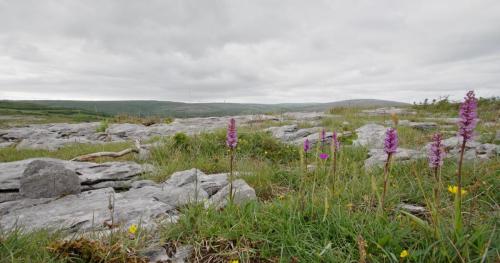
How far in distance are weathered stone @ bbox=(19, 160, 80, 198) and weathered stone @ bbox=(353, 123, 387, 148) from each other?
5.44 m

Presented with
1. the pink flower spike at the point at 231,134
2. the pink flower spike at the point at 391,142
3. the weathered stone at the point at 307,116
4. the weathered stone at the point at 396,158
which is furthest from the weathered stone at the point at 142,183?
the weathered stone at the point at 307,116

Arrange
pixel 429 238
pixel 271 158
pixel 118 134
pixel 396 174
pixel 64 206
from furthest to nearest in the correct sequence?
pixel 118 134
pixel 271 158
pixel 396 174
pixel 64 206
pixel 429 238

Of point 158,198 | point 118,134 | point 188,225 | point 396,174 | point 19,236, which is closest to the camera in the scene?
point 19,236

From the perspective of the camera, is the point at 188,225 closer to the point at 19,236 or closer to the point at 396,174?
the point at 19,236

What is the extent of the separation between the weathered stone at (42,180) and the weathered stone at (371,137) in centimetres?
544

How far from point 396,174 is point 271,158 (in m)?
2.45

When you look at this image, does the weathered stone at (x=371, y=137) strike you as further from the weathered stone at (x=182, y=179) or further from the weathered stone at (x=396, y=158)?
the weathered stone at (x=182, y=179)

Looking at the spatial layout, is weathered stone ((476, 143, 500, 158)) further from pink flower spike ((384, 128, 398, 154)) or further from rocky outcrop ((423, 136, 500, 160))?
pink flower spike ((384, 128, 398, 154))

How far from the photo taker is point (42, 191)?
323 centimetres

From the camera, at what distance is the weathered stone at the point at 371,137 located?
5.99 metres

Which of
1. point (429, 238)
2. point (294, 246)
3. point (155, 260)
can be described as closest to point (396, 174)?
point (429, 238)

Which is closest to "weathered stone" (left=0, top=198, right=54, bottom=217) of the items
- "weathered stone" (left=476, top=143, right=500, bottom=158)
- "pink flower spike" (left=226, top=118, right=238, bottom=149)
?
"pink flower spike" (left=226, top=118, right=238, bottom=149)

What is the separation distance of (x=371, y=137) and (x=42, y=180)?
6727 millimetres

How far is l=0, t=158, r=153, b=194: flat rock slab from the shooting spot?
350cm
